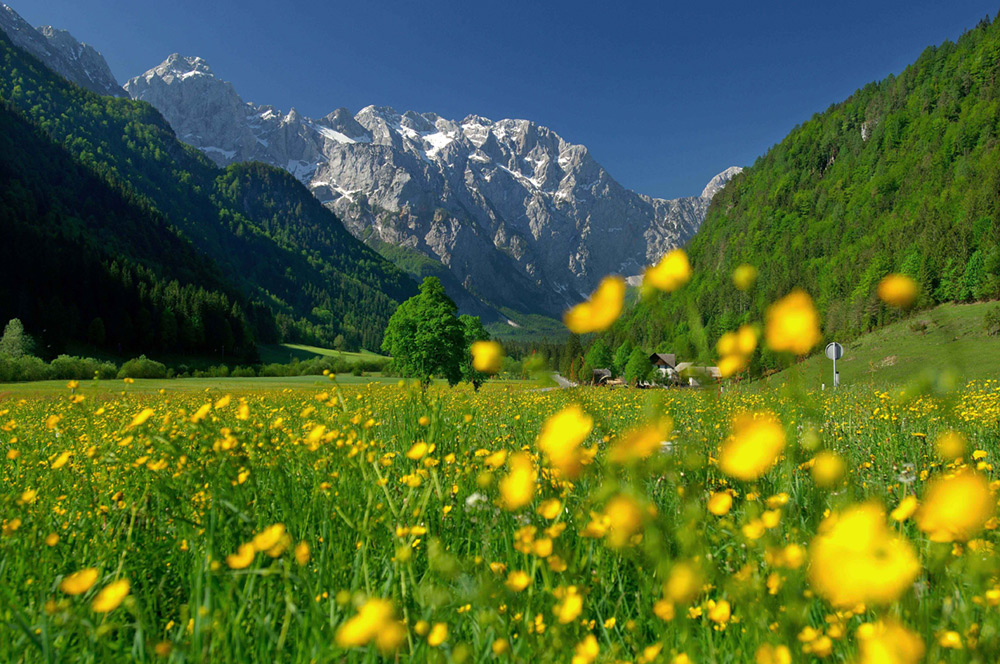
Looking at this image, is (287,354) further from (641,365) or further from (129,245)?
(641,365)

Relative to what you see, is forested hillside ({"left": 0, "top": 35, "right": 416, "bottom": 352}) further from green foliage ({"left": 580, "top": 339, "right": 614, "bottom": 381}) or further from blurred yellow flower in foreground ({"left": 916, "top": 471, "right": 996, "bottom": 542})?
blurred yellow flower in foreground ({"left": 916, "top": 471, "right": 996, "bottom": 542})

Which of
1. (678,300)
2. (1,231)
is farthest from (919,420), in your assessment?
(1,231)

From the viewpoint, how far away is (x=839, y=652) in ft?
3.95

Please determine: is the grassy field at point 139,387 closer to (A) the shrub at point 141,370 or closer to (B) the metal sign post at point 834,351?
(B) the metal sign post at point 834,351

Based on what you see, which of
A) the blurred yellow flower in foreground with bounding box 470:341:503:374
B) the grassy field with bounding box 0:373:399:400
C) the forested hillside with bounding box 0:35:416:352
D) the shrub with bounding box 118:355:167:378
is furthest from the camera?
the forested hillside with bounding box 0:35:416:352

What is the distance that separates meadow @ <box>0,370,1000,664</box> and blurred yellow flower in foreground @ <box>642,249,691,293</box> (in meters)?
0.29

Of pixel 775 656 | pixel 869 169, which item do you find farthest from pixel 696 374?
pixel 869 169

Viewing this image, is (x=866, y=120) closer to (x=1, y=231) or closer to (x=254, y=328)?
(x=254, y=328)

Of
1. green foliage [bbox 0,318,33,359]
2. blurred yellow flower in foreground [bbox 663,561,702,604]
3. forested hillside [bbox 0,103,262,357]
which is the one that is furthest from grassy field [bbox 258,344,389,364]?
blurred yellow flower in foreground [bbox 663,561,702,604]

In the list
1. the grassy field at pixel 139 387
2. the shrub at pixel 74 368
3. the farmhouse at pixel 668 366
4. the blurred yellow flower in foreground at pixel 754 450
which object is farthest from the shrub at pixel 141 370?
the blurred yellow flower in foreground at pixel 754 450

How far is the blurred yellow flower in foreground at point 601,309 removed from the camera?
3.62 feet

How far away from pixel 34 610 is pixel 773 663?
213 centimetres

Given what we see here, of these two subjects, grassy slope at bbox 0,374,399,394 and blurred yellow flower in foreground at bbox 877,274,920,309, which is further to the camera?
grassy slope at bbox 0,374,399,394

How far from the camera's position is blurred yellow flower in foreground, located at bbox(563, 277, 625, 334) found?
1103 mm
